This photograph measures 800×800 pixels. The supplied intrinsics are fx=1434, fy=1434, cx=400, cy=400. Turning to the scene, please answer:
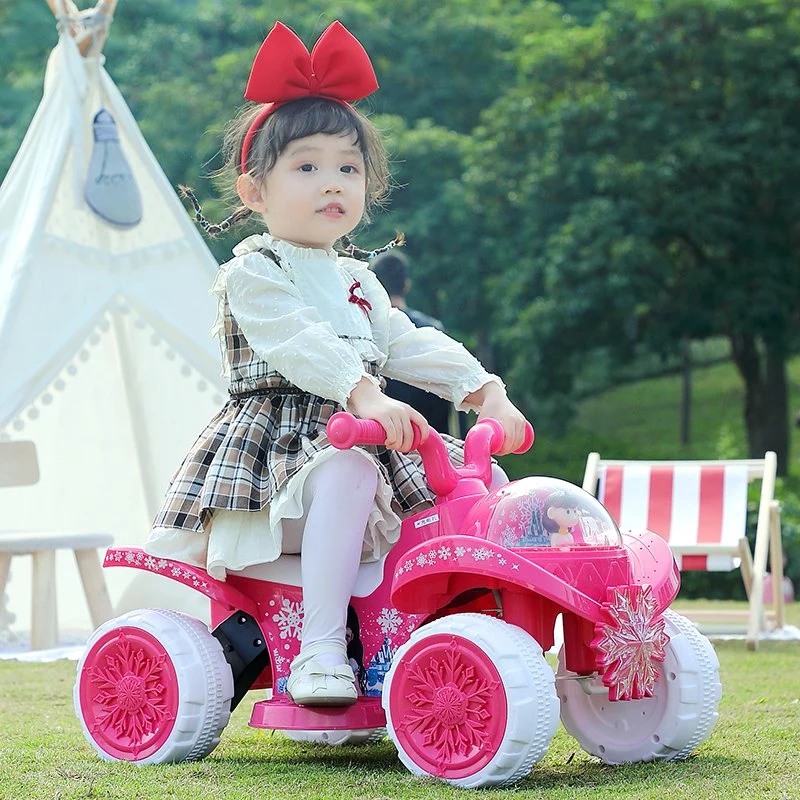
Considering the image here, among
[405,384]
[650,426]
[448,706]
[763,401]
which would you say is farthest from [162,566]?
[650,426]

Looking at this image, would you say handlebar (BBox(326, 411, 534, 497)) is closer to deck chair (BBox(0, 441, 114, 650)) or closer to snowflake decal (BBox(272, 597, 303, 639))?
snowflake decal (BBox(272, 597, 303, 639))

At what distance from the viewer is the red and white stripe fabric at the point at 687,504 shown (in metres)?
6.22

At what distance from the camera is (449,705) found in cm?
262

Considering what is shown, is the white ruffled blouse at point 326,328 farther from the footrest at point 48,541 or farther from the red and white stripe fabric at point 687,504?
the red and white stripe fabric at point 687,504

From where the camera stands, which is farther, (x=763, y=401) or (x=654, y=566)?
(x=763, y=401)

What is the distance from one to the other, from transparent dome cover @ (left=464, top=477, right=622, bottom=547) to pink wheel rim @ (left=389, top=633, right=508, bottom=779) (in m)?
0.23

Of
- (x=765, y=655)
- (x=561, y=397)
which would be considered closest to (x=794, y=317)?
(x=561, y=397)

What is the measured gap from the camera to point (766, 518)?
6.35 metres

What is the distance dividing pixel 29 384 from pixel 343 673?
10.8 feet

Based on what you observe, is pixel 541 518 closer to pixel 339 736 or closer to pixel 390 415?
pixel 390 415

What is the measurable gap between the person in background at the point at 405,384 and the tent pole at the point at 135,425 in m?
1.24

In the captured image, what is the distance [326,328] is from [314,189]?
15.1 inches

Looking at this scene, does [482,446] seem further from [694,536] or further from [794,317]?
[794,317]

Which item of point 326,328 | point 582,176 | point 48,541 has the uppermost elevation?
point 582,176
